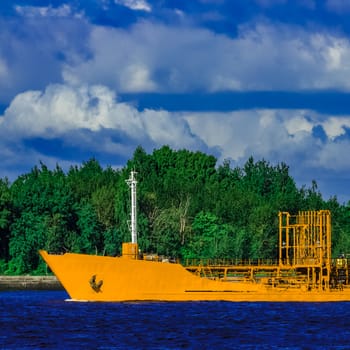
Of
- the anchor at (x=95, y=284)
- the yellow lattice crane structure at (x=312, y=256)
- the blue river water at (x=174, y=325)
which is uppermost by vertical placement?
the yellow lattice crane structure at (x=312, y=256)

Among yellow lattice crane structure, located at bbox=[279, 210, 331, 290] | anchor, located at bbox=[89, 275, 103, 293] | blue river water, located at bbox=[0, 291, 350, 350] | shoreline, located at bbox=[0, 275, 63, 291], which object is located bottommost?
blue river water, located at bbox=[0, 291, 350, 350]

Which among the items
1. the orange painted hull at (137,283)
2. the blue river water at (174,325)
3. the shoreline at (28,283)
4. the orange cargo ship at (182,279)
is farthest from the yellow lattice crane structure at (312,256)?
the shoreline at (28,283)

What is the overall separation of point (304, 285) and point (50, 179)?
194 ft

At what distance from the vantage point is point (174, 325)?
60875 mm

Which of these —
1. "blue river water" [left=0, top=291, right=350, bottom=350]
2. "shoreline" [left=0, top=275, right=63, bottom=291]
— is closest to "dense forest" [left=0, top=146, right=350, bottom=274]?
"shoreline" [left=0, top=275, right=63, bottom=291]

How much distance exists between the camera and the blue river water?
53656 millimetres

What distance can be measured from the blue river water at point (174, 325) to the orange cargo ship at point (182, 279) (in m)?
0.75

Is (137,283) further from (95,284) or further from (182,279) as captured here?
(182,279)

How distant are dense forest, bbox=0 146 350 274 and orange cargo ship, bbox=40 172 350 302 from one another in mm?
36980

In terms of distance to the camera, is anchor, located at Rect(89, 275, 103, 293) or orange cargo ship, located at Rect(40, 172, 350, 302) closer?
orange cargo ship, located at Rect(40, 172, 350, 302)

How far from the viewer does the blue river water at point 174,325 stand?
53656 millimetres

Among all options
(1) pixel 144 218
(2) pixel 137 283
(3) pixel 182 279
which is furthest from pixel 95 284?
(1) pixel 144 218

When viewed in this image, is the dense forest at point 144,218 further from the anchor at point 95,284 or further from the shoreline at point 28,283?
the anchor at point 95,284

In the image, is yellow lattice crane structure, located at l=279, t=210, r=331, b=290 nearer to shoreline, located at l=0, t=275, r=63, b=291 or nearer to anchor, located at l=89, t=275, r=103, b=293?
anchor, located at l=89, t=275, r=103, b=293
